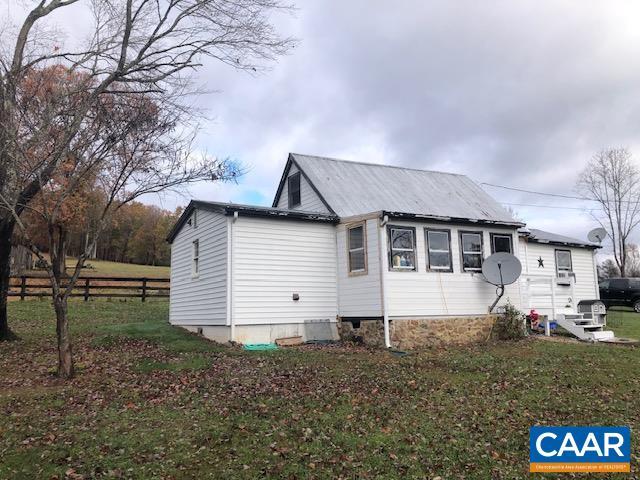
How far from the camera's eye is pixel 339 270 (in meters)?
15.2

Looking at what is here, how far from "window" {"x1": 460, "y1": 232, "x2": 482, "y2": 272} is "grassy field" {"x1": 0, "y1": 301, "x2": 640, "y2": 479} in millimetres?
3388

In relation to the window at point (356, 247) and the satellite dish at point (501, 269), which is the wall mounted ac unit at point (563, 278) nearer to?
the satellite dish at point (501, 269)

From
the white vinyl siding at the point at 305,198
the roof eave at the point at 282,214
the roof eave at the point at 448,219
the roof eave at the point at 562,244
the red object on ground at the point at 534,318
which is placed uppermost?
the white vinyl siding at the point at 305,198

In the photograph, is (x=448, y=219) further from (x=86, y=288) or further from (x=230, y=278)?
(x=86, y=288)

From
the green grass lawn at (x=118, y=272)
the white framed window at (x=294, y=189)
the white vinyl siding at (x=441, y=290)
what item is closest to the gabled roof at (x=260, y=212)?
the white vinyl siding at (x=441, y=290)

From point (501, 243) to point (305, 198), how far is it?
667 cm

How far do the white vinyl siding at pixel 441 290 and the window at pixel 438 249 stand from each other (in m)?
0.14

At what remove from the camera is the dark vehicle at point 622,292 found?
1007 inches

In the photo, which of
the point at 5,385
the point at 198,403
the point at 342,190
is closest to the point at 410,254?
the point at 342,190

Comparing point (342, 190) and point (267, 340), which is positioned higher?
point (342, 190)

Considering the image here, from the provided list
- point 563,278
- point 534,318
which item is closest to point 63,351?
point 534,318

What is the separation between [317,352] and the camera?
12.4m

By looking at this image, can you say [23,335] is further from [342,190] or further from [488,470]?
[488,470]

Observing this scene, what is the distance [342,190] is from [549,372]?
356 inches
